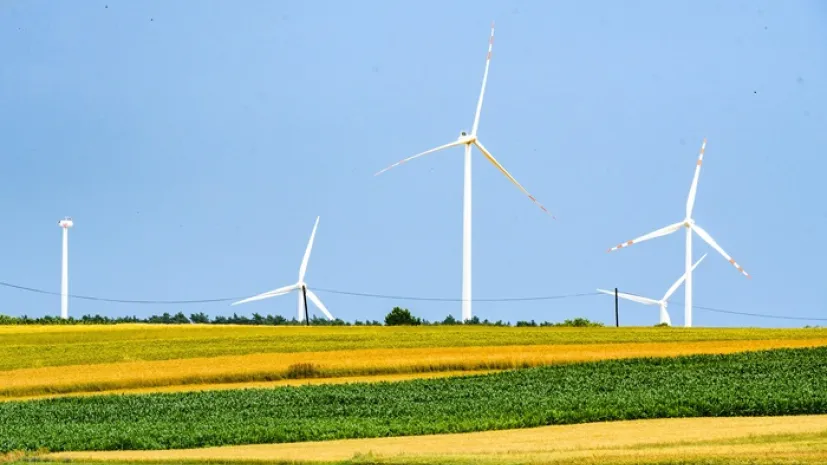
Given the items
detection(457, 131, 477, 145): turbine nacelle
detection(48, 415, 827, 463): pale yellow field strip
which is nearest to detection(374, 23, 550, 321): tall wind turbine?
detection(457, 131, 477, 145): turbine nacelle

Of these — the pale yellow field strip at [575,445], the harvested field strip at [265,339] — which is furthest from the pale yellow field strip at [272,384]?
the pale yellow field strip at [575,445]

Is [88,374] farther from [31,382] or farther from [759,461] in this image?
[759,461]

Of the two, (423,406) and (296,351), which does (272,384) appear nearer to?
(296,351)

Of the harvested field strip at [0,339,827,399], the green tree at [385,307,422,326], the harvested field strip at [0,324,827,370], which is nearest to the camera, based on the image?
the harvested field strip at [0,339,827,399]

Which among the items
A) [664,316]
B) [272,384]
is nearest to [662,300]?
[664,316]

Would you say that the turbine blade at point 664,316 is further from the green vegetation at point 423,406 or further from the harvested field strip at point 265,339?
the green vegetation at point 423,406

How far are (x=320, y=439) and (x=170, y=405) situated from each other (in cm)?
1183

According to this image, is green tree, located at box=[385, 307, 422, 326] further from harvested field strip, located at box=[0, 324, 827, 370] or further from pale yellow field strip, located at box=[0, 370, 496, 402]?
pale yellow field strip, located at box=[0, 370, 496, 402]

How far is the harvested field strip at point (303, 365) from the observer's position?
205ft

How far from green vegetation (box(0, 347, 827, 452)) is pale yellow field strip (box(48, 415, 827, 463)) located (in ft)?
5.38

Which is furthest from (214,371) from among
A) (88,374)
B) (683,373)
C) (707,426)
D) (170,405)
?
(707,426)

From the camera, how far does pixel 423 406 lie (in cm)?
4928

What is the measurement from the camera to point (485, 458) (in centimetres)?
3309

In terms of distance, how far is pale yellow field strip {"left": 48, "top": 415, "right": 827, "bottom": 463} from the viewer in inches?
1321
